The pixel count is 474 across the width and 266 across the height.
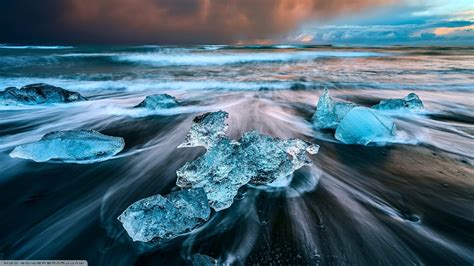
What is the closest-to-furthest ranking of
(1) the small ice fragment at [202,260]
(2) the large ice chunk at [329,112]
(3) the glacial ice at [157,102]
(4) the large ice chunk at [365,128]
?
(1) the small ice fragment at [202,260], (4) the large ice chunk at [365,128], (2) the large ice chunk at [329,112], (3) the glacial ice at [157,102]

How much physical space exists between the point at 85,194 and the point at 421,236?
2.79 meters

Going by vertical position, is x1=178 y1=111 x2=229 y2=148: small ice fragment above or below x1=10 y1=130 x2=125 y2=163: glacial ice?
above

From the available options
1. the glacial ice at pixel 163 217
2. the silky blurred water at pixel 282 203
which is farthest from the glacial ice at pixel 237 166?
the glacial ice at pixel 163 217

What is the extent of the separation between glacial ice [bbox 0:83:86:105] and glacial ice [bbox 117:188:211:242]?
19.7ft

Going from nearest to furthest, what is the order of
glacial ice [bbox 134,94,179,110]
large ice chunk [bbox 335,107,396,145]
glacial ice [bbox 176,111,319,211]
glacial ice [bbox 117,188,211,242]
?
1. glacial ice [bbox 117,188,211,242]
2. glacial ice [bbox 176,111,319,211]
3. large ice chunk [bbox 335,107,396,145]
4. glacial ice [bbox 134,94,179,110]

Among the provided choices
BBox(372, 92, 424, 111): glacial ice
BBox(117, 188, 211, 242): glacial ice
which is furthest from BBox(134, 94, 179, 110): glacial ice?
BBox(372, 92, 424, 111): glacial ice

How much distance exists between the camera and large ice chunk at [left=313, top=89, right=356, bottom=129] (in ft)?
14.1

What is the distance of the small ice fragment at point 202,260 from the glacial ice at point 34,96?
6434 mm

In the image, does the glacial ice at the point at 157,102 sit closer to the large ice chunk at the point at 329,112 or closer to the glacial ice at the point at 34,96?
the glacial ice at the point at 34,96

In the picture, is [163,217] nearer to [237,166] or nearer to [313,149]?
[237,166]

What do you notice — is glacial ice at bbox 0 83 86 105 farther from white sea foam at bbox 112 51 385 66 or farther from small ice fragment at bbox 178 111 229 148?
white sea foam at bbox 112 51 385 66

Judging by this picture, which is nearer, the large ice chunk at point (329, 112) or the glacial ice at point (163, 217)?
the glacial ice at point (163, 217)

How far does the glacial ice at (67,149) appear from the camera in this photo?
123 inches

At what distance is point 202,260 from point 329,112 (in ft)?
10.8
